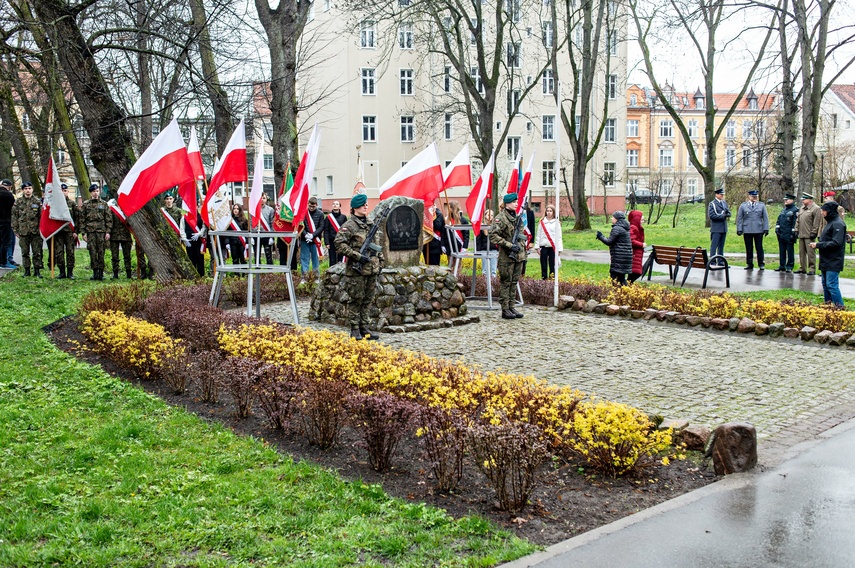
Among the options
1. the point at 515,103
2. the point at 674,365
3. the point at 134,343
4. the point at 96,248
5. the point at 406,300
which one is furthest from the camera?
the point at 515,103

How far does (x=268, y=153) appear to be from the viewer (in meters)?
69.3

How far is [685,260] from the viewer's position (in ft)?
54.8

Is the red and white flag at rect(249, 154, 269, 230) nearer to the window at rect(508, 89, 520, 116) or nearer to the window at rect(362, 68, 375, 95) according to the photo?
the window at rect(508, 89, 520, 116)

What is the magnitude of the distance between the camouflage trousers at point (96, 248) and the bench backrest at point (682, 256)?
11912 mm

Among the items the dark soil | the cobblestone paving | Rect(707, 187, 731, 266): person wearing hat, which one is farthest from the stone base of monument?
Rect(707, 187, 731, 266): person wearing hat

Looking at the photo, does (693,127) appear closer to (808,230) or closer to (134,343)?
(808,230)

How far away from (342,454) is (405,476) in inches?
27.1

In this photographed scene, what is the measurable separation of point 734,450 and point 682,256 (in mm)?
11539

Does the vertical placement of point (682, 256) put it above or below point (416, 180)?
below

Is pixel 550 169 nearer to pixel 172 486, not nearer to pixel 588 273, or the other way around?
pixel 588 273

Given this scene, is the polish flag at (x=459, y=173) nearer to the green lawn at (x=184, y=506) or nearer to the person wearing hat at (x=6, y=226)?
the green lawn at (x=184, y=506)

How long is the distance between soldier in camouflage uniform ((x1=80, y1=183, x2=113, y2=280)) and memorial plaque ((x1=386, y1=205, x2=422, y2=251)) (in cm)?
803

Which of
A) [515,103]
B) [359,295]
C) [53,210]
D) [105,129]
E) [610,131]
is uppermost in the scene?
[610,131]

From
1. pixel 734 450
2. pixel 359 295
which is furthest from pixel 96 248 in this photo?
pixel 734 450
